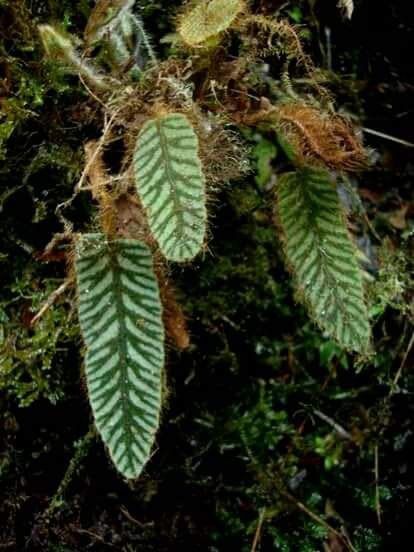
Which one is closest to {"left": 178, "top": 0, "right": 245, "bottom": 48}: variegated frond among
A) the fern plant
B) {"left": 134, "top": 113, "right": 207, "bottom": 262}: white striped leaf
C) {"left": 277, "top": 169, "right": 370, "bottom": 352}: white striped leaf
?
the fern plant

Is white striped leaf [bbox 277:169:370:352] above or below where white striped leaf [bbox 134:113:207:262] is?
below

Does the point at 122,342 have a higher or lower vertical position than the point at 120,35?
lower

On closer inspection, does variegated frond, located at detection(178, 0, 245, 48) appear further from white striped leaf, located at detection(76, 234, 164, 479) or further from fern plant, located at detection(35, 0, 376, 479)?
white striped leaf, located at detection(76, 234, 164, 479)

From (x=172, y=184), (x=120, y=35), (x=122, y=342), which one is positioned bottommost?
(x=122, y=342)

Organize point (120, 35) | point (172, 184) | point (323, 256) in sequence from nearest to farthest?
point (172, 184) < point (323, 256) < point (120, 35)

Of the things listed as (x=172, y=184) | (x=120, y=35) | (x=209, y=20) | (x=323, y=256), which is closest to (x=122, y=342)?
(x=172, y=184)

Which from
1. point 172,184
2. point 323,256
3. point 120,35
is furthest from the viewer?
point 120,35

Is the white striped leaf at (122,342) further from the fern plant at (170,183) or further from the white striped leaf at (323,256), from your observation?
the white striped leaf at (323,256)

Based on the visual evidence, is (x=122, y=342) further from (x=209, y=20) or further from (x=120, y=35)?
(x=120, y=35)

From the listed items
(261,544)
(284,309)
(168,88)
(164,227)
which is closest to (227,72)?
(168,88)
